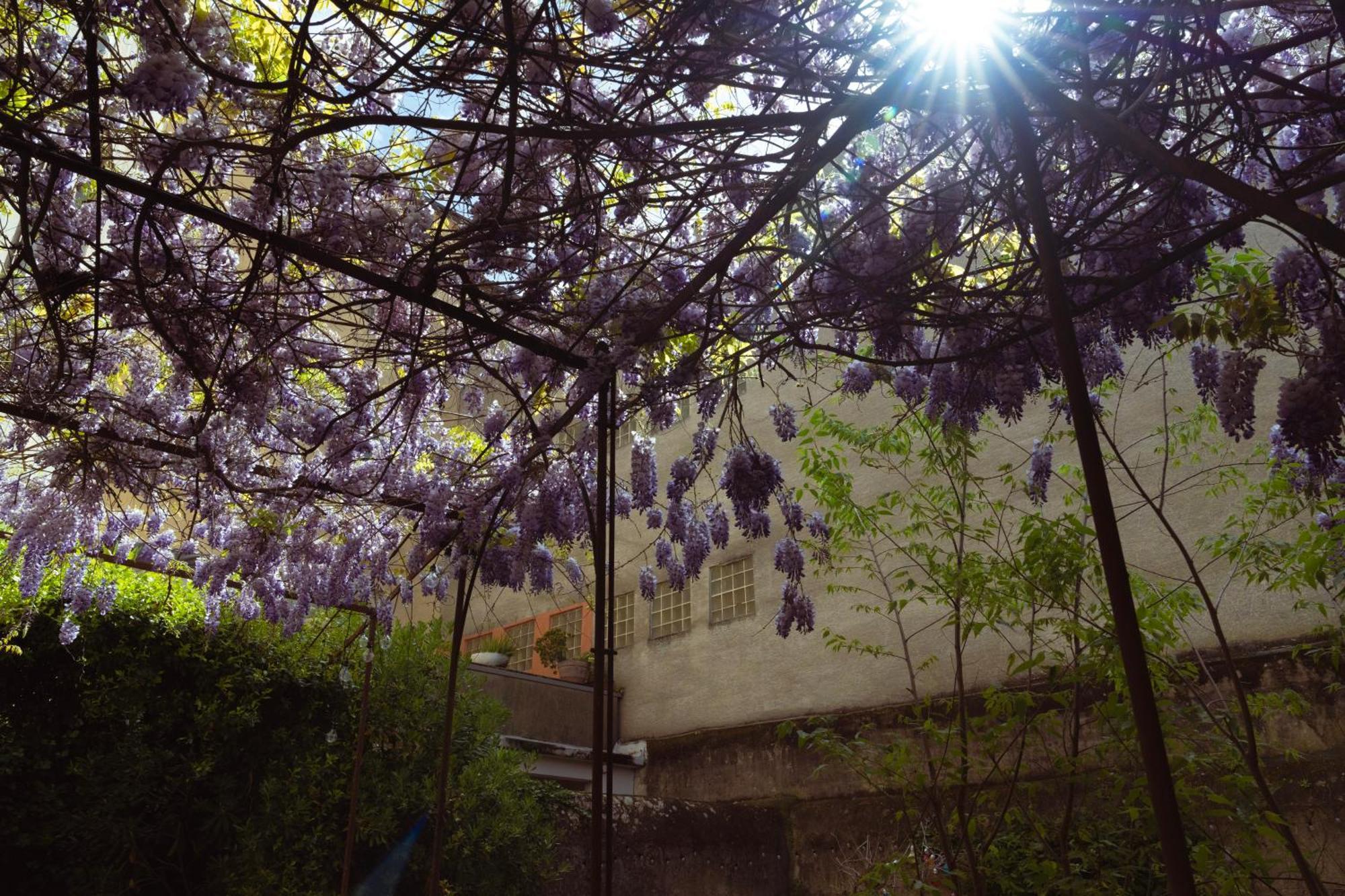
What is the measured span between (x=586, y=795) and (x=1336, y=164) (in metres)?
6.12

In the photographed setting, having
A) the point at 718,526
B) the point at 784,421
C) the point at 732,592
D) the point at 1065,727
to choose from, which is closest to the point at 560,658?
the point at 732,592

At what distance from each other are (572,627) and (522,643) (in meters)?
1.04

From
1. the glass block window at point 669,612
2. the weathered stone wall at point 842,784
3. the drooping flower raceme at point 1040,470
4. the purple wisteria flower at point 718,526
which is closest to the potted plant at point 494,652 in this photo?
the glass block window at point 669,612

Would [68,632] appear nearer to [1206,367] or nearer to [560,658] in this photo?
[1206,367]

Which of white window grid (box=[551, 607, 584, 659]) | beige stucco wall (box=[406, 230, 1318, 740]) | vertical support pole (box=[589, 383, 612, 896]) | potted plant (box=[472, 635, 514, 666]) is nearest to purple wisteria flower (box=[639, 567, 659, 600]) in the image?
beige stucco wall (box=[406, 230, 1318, 740])

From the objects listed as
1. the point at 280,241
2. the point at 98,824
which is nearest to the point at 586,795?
the point at 98,824

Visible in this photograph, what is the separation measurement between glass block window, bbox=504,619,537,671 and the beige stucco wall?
0.65 feet

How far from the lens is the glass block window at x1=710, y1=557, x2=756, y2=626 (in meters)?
9.53

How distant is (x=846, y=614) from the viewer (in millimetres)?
8383

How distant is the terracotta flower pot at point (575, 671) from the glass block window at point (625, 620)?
1.60ft

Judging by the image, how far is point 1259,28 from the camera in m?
3.20

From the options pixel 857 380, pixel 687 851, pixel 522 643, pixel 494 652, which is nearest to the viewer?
pixel 857 380

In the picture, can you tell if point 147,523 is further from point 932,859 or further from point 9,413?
point 932,859

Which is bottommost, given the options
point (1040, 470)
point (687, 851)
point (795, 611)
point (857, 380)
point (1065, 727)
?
point (687, 851)
